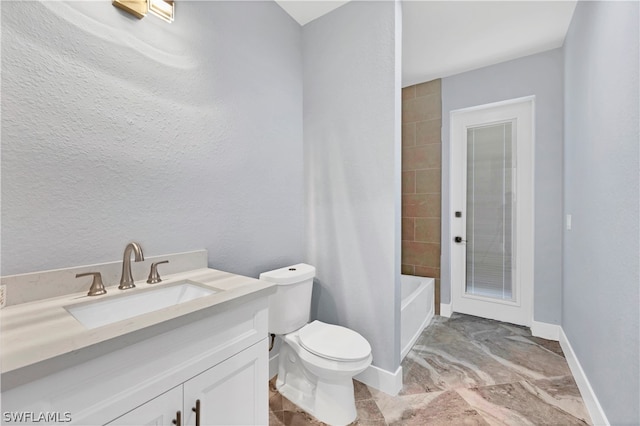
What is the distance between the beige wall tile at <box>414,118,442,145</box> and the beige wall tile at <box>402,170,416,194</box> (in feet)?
1.18

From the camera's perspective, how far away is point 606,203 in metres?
1.42

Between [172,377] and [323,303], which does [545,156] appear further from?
[172,377]

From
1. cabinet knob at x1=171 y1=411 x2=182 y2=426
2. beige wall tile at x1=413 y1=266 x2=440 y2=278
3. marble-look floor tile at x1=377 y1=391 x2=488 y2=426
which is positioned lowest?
marble-look floor tile at x1=377 y1=391 x2=488 y2=426

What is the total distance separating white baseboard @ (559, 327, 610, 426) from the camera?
1453 mm

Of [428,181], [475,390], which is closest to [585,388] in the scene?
[475,390]

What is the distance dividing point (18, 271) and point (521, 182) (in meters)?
3.61

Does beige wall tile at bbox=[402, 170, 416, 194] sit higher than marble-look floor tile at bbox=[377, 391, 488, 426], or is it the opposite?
beige wall tile at bbox=[402, 170, 416, 194]

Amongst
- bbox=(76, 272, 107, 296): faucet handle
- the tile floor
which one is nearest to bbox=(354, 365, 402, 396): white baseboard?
the tile floor

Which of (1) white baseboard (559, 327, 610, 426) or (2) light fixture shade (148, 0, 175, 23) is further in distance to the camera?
(1) white baseboard (559, 327, 610, 426)

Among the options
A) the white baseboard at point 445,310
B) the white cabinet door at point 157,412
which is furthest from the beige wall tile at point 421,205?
the white cabinet door at point 157,412

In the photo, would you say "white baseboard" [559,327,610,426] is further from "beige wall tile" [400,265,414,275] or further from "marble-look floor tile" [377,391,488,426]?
"beige wall tile" [400,265,414,275]

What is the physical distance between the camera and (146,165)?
1.30 m

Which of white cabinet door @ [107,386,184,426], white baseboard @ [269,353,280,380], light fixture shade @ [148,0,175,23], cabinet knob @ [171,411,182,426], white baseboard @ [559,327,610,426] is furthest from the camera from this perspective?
white baseboard @ [269,353,280,380]

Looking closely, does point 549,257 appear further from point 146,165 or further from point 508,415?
point 146,165
